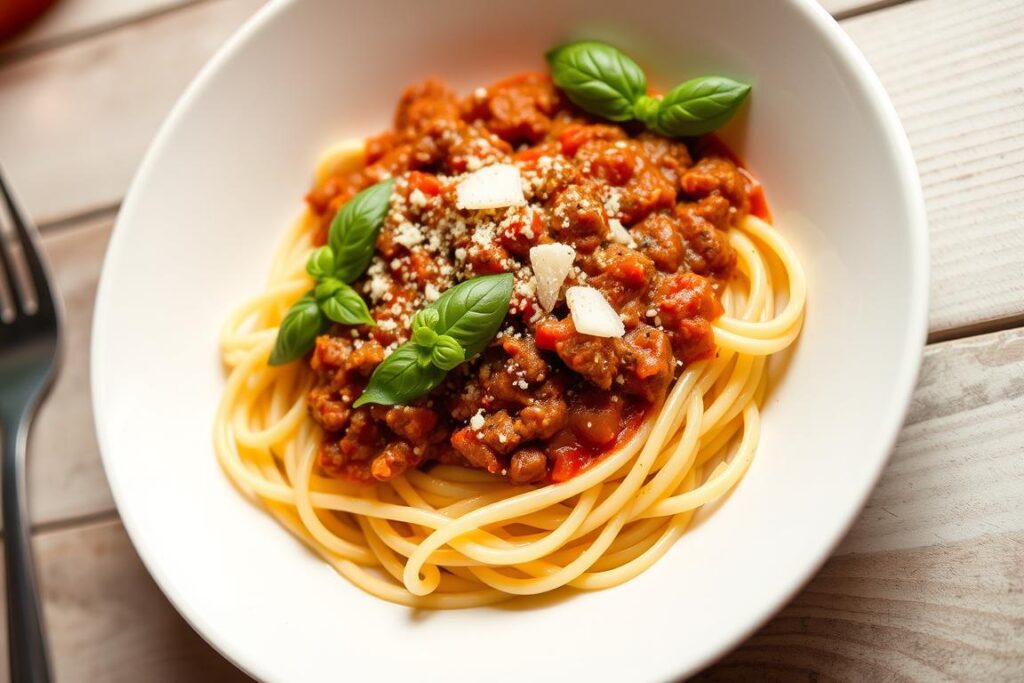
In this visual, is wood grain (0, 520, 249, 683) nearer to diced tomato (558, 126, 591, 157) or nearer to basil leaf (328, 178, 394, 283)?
basil leaf (328, 178, 394, 283)

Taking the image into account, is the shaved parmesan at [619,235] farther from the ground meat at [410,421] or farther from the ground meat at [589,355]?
the ground meat at [410,421]

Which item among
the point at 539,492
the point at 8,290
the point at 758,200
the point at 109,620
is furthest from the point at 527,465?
the point at 8,290

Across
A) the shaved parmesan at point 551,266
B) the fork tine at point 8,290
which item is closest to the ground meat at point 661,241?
the shaved parmesan at point 551,266

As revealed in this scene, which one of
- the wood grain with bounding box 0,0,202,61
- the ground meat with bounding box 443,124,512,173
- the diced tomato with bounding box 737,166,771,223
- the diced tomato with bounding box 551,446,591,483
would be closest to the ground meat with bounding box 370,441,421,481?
the diced tomato with bounding box 551,446,591,483

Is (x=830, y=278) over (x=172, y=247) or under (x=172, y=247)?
over

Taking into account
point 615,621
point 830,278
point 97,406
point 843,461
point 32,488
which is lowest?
point 32,488

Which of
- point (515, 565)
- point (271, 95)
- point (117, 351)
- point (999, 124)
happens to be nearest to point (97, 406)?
point (117, 351)

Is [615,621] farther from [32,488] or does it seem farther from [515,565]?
[32,488]
